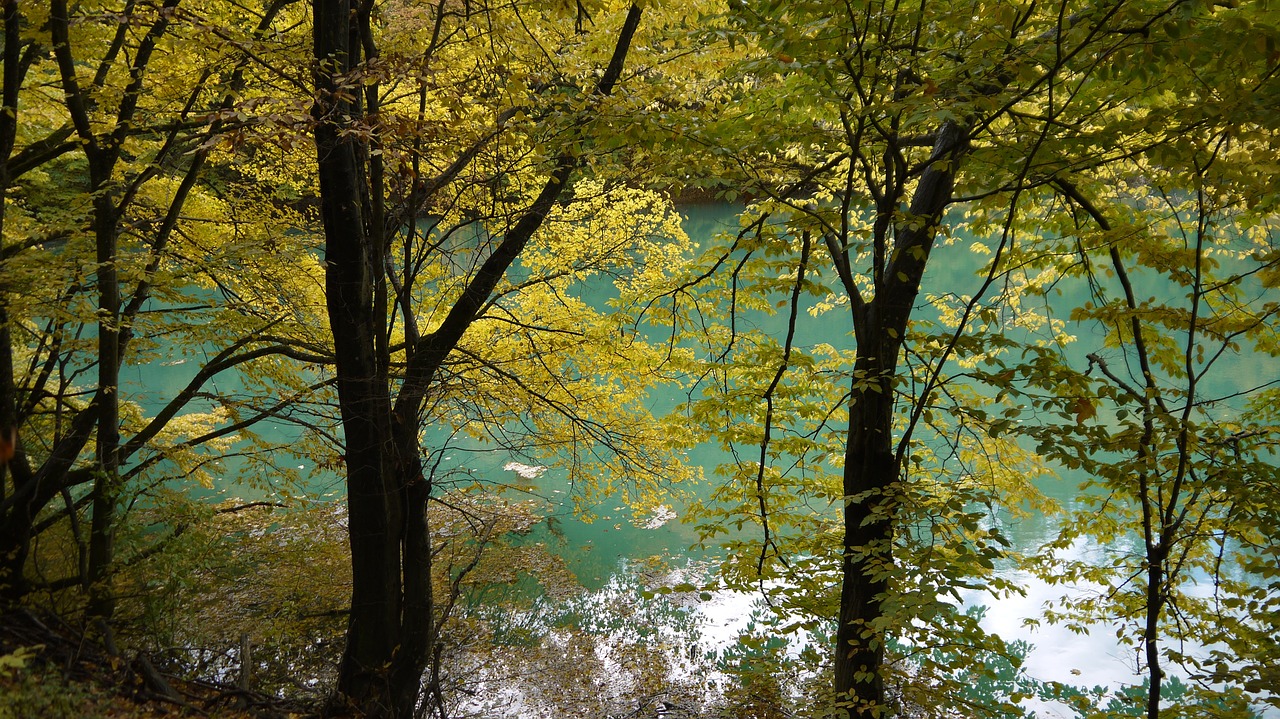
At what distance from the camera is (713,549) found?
10.5 m

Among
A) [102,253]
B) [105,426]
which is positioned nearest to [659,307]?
[102,253]

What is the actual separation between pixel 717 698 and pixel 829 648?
1.34 meters

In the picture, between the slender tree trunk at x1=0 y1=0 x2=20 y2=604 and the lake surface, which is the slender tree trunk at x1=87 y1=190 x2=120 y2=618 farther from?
the lake surface

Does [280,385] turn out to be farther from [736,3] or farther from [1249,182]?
[1249,182]

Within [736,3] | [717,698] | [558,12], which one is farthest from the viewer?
[717,698]

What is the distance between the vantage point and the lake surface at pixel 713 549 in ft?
25.0

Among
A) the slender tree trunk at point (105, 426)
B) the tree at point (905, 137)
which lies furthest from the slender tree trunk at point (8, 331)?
the tree at point (905, 137)

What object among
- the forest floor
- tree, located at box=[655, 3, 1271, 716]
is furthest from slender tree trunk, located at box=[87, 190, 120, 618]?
tree, located at box=[655, 3, 1271, 716]

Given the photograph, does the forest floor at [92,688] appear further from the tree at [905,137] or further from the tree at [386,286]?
the tree at [905,137]

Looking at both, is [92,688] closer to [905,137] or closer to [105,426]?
[105,426]

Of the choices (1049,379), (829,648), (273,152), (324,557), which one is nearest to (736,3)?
(1049,379)

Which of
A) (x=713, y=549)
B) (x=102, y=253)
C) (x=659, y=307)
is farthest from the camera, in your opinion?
(x=713, y=549)

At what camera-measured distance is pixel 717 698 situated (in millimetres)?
6820

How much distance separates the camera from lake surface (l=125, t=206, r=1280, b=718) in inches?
300
